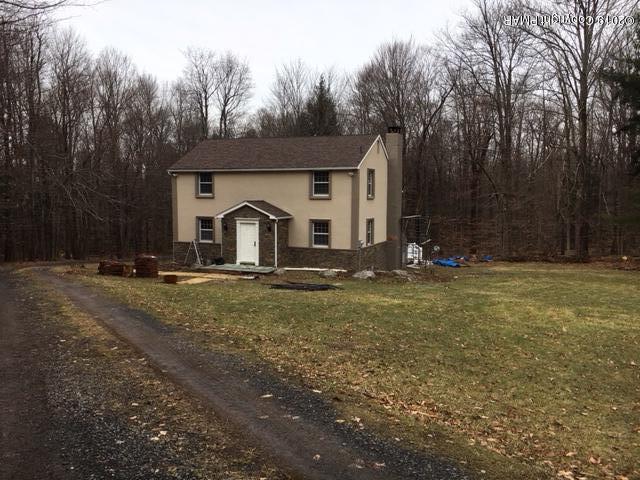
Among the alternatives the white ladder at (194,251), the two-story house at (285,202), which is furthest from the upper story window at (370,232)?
the white ladder at (194,251)

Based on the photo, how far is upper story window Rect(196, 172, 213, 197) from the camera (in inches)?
990

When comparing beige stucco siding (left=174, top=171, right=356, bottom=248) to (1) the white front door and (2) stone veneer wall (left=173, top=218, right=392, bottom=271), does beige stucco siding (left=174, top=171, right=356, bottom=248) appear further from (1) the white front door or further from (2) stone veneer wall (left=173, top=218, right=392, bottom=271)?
(1) the white front door

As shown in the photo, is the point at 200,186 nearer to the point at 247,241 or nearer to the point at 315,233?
the point at 247,241

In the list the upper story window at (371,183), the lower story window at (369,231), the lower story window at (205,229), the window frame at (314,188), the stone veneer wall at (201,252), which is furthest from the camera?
the lower story window at (205,229)

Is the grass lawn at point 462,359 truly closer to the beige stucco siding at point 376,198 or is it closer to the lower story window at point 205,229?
the beige stucco siding at point 376,198

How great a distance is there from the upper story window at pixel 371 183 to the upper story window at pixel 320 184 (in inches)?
93.8

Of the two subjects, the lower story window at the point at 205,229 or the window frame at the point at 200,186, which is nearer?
the window frame at the point at 200,186

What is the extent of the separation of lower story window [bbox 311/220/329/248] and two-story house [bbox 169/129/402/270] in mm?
46

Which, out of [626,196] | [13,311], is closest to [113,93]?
[13,311]

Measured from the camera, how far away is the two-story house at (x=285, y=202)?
2289 centimetres

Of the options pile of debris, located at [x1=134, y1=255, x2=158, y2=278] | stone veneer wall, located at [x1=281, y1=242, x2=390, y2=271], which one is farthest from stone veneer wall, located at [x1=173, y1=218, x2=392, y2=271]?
pile of debris, located at [x1=134, y1=255, x2=158, y2=278]

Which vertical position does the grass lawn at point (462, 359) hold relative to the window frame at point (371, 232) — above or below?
below

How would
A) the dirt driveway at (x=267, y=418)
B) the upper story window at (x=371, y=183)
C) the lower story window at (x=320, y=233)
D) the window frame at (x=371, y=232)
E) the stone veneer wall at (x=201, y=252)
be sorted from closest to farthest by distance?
the dirt driveway at (x=267, y=418)
the lower story window at (x=320, y=233)
the window frame at (x=371, y=232)
the upper story window at (x=371, y=183)
the stone veneer wall at (x=201, y=252)

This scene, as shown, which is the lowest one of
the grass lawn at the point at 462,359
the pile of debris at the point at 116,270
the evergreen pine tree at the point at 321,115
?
the grass lawn at the point at 462,359
